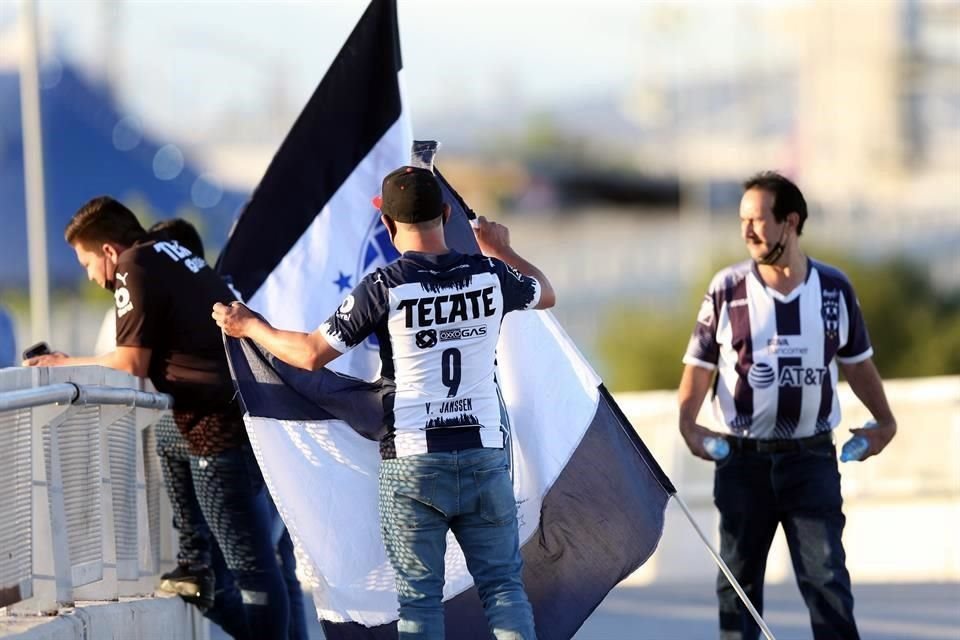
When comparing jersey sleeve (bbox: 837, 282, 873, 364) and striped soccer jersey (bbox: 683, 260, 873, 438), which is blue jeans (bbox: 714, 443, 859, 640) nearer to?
striped soccer jersey (bbox: 683, 260, 873, 438)

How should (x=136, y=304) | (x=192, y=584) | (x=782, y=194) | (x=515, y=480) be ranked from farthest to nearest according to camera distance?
(x=192, y=584)
(x=782, y=194)
(x=136, y=304)
(x=515, y=480)

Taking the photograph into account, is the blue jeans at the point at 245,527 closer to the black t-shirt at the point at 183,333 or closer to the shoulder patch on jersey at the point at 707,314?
the black t-shirt at the point at 183,333

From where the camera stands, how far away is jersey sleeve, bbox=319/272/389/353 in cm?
602

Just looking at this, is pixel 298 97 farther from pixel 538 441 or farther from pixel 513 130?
pixel 538 441

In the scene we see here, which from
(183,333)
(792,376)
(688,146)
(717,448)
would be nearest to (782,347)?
(792,376)

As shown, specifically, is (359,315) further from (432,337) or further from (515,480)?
Result: (515,480)

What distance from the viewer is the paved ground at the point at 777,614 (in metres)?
9.95

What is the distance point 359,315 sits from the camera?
19.8 feet

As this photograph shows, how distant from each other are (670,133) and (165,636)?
127 meters

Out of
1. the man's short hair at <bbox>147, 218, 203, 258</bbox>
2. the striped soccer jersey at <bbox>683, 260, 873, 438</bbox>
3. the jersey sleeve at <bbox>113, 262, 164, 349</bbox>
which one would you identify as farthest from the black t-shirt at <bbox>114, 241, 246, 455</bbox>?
the striped soccer jersey at <bbox>683, 260, 873, 438</bbox>

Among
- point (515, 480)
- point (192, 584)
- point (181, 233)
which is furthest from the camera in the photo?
point (181, 233)

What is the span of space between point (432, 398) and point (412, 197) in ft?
2.21

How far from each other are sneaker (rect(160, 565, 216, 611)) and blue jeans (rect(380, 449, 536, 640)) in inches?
72.6

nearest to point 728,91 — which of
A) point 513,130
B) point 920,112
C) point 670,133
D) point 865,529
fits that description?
point 670,133
